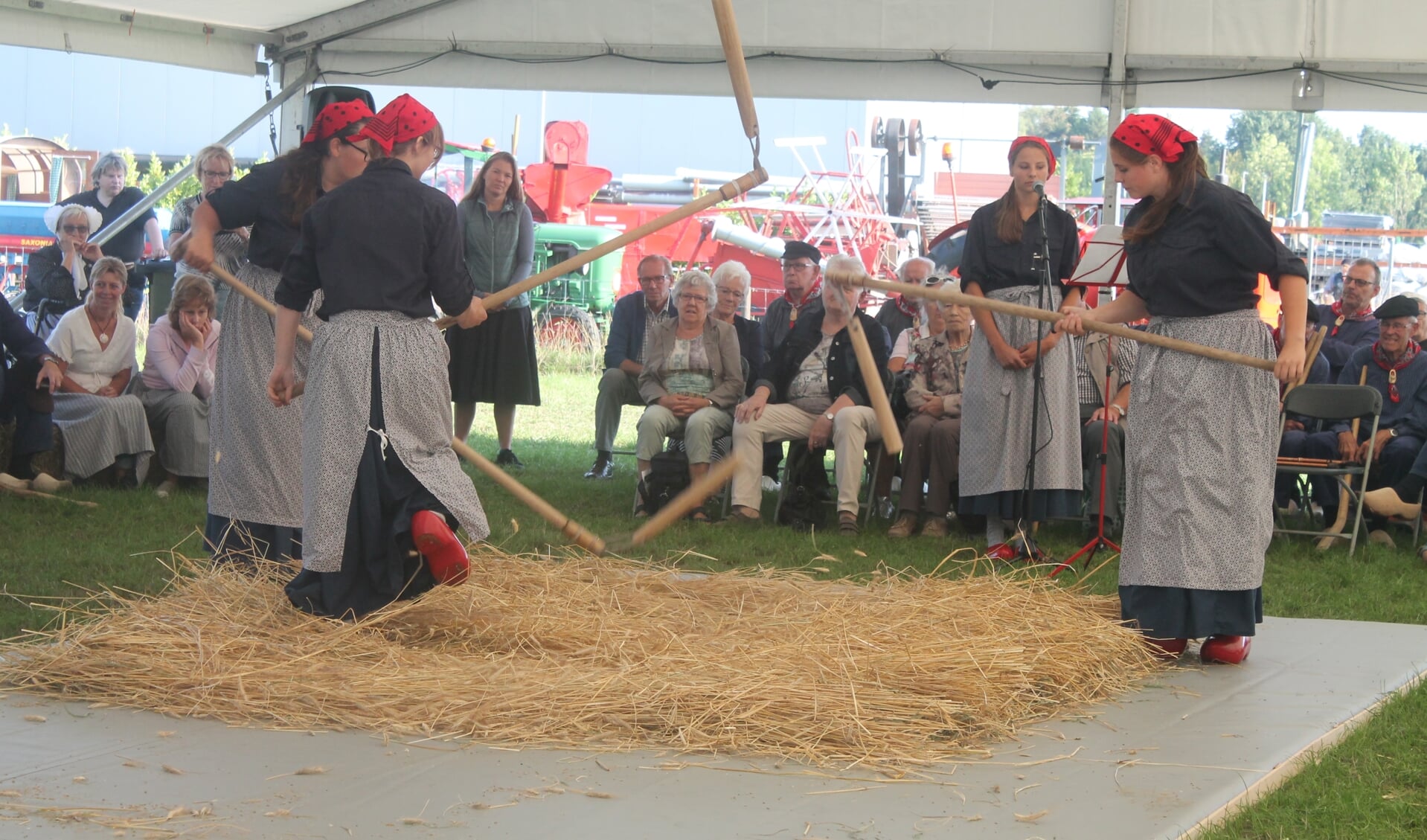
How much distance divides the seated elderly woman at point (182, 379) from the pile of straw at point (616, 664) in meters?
2.92

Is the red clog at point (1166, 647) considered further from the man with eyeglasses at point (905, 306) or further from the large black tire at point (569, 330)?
the large black tire at point (569, 330)

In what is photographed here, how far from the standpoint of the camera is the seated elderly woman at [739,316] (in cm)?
776

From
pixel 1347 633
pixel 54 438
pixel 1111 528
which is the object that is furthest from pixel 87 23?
pixel 1347 633

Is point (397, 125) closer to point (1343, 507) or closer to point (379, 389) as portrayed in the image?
point (379, 389)

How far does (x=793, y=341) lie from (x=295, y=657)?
3.94 m

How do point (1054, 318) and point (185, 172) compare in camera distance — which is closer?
point (1054, 318)

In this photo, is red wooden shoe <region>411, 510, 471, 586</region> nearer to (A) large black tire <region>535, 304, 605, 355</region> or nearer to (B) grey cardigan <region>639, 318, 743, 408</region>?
(B) grey cardigan <region>639, 318, 743, 408</region>

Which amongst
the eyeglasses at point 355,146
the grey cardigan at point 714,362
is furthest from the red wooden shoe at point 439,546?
the grey cardigan at point 714,362

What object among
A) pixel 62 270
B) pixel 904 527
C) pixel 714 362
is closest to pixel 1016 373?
pixel 904 527

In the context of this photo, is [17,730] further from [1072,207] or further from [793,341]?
[1072,207]

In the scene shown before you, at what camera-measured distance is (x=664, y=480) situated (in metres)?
7.25

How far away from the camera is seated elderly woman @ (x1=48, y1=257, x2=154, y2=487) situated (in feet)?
24.1

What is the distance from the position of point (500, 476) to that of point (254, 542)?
0.98 meters

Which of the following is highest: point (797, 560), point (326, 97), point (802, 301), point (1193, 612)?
point (326, 97)
